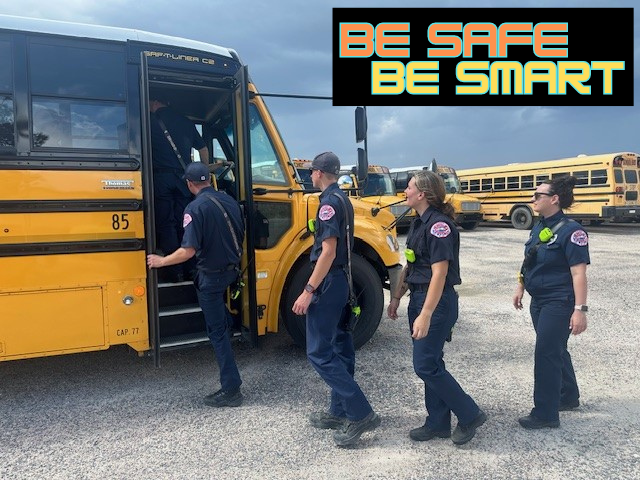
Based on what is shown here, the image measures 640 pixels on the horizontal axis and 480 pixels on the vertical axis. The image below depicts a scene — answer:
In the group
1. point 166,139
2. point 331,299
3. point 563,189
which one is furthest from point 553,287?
point 166,139

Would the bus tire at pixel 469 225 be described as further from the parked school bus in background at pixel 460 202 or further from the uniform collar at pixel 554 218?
the uniform collar at pixel 554 218

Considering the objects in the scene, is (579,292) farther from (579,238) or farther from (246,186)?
(246,186)

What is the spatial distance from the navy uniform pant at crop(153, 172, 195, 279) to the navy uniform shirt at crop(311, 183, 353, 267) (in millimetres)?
1765

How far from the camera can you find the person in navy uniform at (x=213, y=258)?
341cm

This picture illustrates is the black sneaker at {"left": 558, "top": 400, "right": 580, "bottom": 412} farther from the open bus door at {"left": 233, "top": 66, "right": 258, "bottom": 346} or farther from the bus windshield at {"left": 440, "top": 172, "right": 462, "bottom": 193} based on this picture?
the bus windshield at {"left": 440, "top": 172, "right": 462, "bottom": 193}

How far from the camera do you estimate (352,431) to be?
3.01 meters

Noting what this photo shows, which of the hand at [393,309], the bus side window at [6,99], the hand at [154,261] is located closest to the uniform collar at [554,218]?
the hand at [393,309]

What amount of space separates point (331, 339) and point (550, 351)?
140 cm

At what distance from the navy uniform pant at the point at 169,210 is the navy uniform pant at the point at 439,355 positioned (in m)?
2.27

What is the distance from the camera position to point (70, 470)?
9.15 ft

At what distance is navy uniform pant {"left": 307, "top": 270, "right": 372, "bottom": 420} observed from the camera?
2.97m

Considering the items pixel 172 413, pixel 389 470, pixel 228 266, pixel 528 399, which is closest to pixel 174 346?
pixel 172 413

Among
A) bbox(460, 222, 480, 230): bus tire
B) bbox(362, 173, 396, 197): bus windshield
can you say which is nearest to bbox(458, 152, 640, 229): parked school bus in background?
bbox(460, 222, 480, 230): bus tire

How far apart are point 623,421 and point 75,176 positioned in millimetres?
4176
